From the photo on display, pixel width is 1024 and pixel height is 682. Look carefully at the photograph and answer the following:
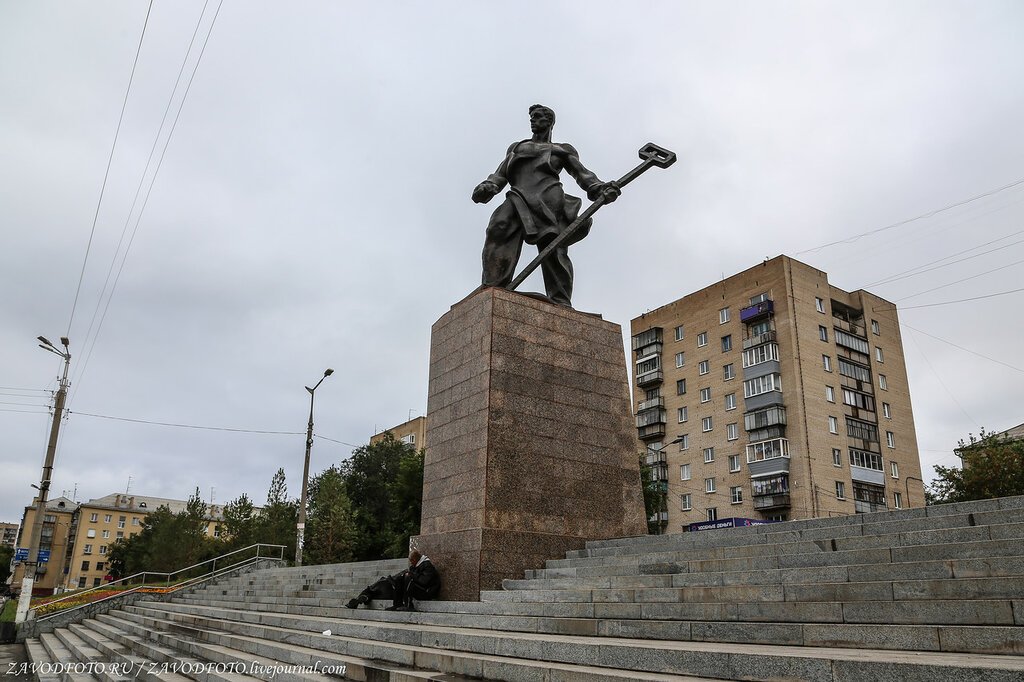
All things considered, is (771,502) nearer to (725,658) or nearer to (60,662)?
(60,662)

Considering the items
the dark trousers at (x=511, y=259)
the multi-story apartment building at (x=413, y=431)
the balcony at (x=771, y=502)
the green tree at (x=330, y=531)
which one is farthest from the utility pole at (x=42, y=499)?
the multi-story apartment building at (x=413, y=431)

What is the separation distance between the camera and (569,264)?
11359 mm

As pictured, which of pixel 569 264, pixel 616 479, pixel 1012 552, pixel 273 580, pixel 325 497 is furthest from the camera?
pixel 325 497

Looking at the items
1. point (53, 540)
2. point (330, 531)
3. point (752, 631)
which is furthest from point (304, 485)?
point (53, 540)

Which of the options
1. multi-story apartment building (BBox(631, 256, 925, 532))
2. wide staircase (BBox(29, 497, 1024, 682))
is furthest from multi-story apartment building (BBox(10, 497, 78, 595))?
wide staircase (BBox(29, 497, 1024, 682))

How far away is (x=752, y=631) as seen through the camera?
452cm

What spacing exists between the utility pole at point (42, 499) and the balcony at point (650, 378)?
32.2 metres

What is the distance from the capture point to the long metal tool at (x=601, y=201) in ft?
33.9

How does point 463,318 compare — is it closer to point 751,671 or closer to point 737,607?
point 737,607

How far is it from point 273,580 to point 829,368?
32.4m

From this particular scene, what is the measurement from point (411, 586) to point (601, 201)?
604cm

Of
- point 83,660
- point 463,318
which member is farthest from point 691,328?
point 83,660

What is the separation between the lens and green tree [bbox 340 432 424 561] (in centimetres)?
3164

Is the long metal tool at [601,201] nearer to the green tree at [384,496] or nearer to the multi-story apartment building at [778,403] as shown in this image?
the green tree at [384,496]
